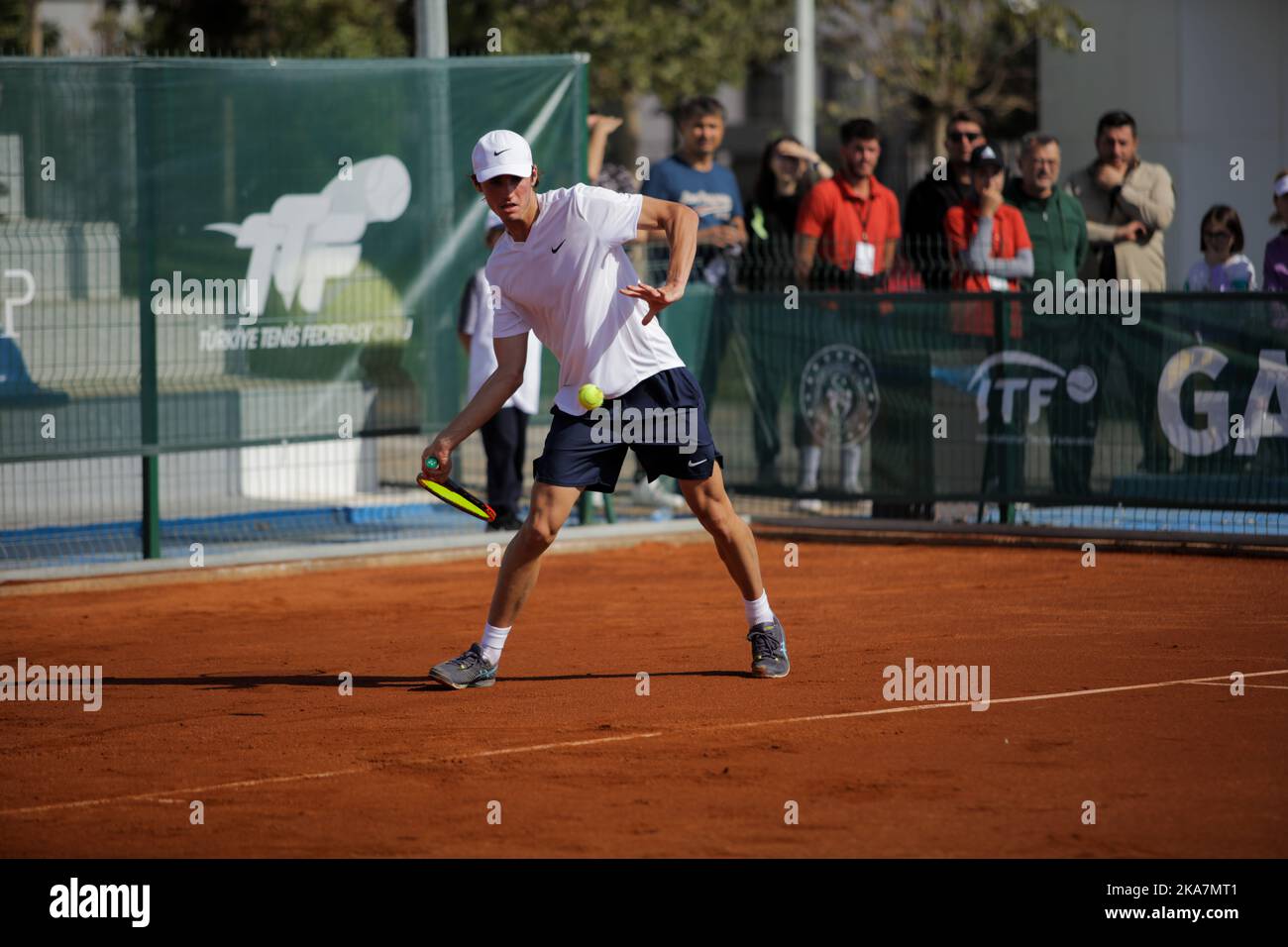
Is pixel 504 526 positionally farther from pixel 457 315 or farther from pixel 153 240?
pixel 153 240

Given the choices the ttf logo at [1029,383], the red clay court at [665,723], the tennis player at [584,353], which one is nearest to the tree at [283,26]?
the ttf logo at [1029,383]

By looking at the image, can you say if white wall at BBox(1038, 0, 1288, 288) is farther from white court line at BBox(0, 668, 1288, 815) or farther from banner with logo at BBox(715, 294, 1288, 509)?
white court line at BBox(0, 668, 1288, 815)

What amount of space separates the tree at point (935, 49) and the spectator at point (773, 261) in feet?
49.1

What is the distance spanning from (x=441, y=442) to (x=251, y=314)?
4.18 metres

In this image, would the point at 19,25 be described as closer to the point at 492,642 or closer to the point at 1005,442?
the point at 1005,442

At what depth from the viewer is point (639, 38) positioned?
106 ft

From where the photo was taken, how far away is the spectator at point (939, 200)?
13.0m

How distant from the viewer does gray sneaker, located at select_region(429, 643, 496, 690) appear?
810 cm

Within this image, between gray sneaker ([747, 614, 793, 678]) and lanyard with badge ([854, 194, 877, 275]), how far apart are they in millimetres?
5463

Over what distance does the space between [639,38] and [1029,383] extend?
2130 cm

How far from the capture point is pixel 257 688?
8.34 metres

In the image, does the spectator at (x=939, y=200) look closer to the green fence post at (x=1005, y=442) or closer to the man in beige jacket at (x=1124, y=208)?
the green fence post at (x=1005, y=442)
